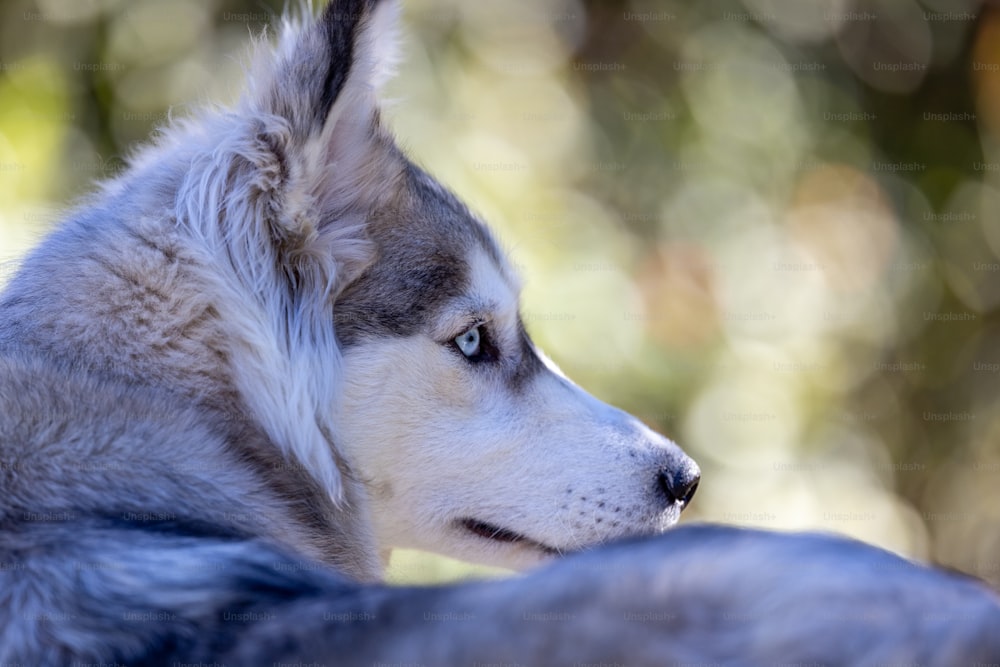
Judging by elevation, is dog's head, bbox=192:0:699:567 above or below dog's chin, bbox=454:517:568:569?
above

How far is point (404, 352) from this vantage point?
2764mm

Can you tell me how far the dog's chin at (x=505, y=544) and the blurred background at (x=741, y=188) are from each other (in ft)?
12.9

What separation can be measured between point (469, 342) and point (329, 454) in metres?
0.53

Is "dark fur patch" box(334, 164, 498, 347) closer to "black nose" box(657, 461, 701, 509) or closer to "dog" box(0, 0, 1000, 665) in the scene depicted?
"dog" box(0, 0, 1000, 665)

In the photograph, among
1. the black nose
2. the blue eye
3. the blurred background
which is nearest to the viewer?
the blue eye

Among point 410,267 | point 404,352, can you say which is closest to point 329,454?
point 404,352

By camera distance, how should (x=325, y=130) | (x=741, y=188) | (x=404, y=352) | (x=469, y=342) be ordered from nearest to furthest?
(x=325, y=130) < (x=404, y=352) < (x=469, y=342) < (x=741, y=188)

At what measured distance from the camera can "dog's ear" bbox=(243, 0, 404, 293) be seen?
2561 millimetres

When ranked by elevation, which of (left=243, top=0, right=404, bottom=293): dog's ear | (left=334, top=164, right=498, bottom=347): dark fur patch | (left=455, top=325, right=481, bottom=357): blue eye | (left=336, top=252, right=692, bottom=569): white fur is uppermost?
(left=243, top=0, right=404, bottom=293): dog's ear

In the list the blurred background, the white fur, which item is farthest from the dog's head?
the blurred background

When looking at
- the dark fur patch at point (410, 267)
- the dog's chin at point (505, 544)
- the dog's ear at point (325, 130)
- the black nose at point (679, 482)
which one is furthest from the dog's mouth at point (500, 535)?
the dog's ear at point (325, 130)

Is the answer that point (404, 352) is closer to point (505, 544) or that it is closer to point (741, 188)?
point (505, 544)

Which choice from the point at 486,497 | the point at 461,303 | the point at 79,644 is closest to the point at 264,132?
the point at 461,303

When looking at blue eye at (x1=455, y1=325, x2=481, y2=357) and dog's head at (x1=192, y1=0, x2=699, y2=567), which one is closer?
dog's head at (x1=192, y1=0, x2=699, y2=567)
